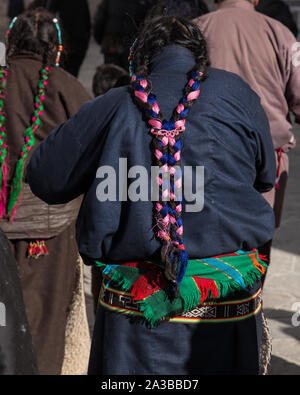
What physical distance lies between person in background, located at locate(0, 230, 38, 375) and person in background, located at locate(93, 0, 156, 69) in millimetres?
5263

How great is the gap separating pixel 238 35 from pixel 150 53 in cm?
129

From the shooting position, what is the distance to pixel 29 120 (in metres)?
3.38

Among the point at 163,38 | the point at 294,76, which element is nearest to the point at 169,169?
the point at 163,38

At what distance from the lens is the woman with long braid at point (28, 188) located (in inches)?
131

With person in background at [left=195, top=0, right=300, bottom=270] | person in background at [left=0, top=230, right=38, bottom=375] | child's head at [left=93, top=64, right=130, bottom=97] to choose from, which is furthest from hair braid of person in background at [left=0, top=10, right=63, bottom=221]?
person in background at [left=0, top=230, right=38, bottom=375]

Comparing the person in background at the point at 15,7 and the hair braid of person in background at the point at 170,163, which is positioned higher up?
the hair braid of person in background at the point at 170,163

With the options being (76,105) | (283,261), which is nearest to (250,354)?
(76,105)

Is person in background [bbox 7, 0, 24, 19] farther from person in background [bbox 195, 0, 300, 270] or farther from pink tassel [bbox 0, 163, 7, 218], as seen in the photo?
pink tassel [bbox 0, 163, 7, 218]

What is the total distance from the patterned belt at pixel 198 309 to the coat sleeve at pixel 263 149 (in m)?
0.38

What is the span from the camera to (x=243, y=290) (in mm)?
2354

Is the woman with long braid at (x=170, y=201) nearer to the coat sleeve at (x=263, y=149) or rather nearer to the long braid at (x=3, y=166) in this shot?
the coat sleeve at (x=263, y=149)

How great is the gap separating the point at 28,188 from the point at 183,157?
4.10 feet

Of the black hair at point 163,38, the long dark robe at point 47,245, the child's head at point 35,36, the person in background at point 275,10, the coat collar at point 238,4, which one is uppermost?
the black hair at point 163,38

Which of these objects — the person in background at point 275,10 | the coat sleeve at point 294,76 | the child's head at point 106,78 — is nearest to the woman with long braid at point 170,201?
the coat sleeve at point 294,76
